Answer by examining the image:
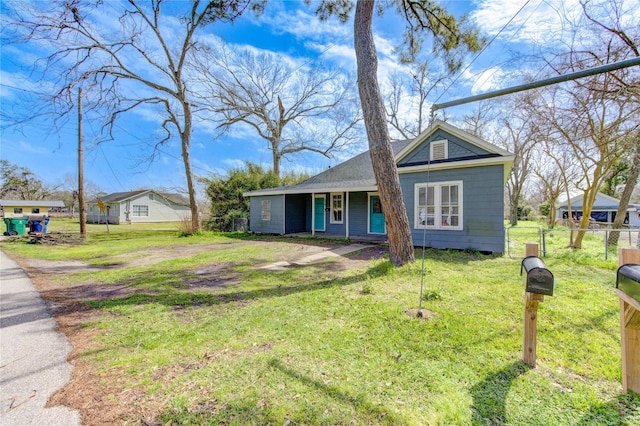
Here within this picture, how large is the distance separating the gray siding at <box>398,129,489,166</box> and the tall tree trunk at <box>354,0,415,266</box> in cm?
279

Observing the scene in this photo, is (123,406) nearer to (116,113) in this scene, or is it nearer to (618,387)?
(618,387)

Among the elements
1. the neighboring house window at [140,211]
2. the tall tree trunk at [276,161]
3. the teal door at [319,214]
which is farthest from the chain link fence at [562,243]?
the neighboring house window at [140,211]

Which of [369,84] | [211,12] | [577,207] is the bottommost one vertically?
[577,207]

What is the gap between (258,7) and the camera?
7641 mm

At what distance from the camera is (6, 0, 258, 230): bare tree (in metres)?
9.41

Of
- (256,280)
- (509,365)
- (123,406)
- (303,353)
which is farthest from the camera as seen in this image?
(256,280)

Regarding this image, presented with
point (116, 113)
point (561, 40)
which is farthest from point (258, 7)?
point (116, 113)

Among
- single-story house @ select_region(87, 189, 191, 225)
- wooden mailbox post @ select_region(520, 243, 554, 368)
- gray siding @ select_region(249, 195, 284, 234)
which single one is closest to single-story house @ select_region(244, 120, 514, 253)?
gray siding @ select_region(249, 195, 284, 234)

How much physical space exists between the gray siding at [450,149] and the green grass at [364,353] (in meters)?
4.50

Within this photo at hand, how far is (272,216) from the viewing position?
47.3 ft

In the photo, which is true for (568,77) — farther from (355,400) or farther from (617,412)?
(355,400)

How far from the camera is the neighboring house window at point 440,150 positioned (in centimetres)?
863

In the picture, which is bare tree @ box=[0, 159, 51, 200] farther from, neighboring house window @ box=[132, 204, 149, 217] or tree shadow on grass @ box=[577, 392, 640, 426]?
tree shadow on grass @ box=[577, 392, 640, 426]

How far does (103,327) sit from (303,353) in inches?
104
